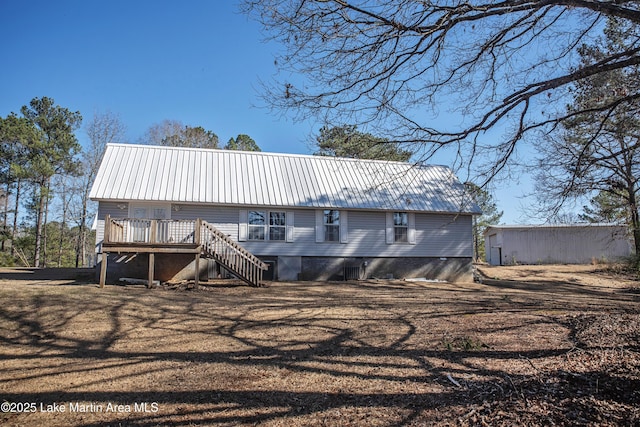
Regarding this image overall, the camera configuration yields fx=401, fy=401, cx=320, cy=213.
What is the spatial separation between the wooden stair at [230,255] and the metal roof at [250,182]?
2.14m

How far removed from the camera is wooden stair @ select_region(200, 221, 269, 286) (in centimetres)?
1348

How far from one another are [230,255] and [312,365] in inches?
361

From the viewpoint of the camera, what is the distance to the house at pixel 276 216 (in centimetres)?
1489

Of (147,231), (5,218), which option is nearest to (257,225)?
(147,231)

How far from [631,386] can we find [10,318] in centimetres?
995

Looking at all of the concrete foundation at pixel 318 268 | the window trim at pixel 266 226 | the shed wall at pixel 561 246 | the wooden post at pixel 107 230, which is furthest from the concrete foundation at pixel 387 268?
the shed wall at pixel 561 246

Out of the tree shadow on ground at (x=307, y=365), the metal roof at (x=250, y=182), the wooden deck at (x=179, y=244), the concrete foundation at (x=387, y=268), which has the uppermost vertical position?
the metal roof at (x=250, y=182)

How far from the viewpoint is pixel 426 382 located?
14.6 ft

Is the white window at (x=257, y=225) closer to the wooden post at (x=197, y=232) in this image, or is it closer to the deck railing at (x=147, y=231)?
the deck railing at (x=147, y=231)

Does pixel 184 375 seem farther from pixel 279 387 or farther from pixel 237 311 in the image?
pixel 237 311

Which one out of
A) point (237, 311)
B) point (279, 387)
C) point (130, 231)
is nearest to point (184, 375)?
point (279, 387)

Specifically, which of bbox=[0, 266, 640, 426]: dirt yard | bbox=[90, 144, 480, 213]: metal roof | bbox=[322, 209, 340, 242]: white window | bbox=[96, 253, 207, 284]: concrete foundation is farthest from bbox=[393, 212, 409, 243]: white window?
bbox=[0, 266, 640, 426]: dirt yard

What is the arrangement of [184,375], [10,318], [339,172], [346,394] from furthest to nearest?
[339,172]
[10,318]
[184,375]
[346,394]

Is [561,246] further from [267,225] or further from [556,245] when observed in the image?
[267,225]
